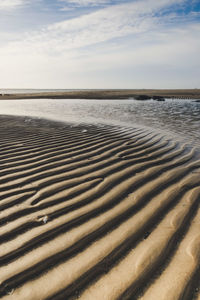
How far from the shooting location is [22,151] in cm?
459

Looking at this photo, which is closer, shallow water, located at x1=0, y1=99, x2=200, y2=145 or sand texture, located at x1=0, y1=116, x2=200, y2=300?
sand texture, located at x1=0, y1=116, x2=200, y2=300

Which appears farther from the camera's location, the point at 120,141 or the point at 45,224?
the point at 120,141

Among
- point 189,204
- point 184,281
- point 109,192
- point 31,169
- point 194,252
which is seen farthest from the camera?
point 31,169

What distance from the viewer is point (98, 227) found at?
7.35 feet

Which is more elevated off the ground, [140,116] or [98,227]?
[140,116]

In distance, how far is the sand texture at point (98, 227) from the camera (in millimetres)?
1623

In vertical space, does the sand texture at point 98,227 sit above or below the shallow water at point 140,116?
below

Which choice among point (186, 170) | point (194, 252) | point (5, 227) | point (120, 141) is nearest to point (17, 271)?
point (5, 227)

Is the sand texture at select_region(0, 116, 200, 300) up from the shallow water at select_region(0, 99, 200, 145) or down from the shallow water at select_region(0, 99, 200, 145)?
down

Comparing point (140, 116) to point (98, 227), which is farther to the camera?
point (140, 116)

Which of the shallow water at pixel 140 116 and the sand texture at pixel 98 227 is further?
the shallow water at pixel 140 116

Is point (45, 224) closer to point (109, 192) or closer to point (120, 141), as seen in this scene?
point (109, 192)

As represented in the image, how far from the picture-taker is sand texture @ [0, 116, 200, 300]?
5.32 feet

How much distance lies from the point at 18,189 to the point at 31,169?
0.70 meters
